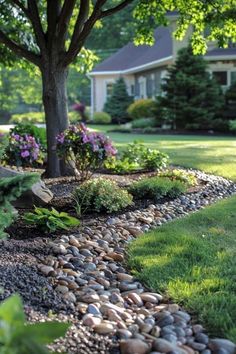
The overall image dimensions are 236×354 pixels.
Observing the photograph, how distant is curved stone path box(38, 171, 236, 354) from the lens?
3.01 meters

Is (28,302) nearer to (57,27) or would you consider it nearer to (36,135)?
(57,27)

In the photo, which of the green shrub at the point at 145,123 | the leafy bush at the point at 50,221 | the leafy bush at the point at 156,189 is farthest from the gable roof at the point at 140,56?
the leafy bush at the point at 50,221

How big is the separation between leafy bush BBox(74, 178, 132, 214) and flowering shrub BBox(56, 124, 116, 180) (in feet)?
4.93

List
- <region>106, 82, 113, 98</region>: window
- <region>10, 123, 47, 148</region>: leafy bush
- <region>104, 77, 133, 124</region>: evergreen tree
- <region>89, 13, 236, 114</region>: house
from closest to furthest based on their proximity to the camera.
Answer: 1. <region>10, 123, 47, 148</region>: leafy bush
2. <region>89, 13, 236, 114</region>: house
3. <region>104, 77, 133, 124</region>: evergreen tree
4. <region>106, 82, 113, 98</region>: window

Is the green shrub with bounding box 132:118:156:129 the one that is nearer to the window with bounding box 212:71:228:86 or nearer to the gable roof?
the window with bounding box 212:71:228:86

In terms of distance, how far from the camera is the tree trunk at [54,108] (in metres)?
8.89

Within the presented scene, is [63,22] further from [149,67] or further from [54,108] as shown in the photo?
[149,67]

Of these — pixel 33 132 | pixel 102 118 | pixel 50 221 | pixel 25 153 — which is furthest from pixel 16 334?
pixel 102 118

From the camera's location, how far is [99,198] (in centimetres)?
628

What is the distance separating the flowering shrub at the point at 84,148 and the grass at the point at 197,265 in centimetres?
226

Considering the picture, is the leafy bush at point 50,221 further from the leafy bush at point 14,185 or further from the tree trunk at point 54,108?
the tree trunk at point 54,108

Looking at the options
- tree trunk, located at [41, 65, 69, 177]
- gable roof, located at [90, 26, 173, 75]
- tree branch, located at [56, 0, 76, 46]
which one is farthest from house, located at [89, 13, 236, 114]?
tree trunk, located at [41, 65, 69, 177]

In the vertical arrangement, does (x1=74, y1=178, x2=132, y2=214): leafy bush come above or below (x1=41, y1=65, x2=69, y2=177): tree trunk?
below

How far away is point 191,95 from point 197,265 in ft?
66.4
